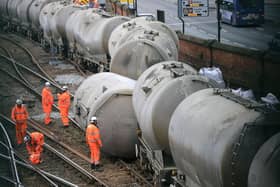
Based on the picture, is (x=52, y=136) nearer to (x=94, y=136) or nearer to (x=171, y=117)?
(x=94, y=136)

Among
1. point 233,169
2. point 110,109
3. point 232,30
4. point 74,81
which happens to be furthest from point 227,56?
point 233,169

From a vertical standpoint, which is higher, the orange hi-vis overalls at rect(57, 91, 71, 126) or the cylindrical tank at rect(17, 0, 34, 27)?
the cylindrical tank at rect(17, 0, 34, 27)

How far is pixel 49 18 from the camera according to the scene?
31.5 meters

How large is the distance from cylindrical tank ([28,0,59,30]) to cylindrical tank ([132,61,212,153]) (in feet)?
75.4

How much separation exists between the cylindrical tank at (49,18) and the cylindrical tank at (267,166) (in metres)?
24.0

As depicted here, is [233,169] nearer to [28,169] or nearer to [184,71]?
[184,71]

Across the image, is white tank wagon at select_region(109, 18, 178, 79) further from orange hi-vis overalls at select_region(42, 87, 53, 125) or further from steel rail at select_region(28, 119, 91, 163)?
steel rail at select_region(28, 119, 91, 163)

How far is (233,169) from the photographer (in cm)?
829

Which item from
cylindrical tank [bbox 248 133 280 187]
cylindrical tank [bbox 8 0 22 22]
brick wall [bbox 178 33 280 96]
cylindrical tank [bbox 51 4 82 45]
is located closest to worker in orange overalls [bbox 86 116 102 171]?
brick wall [bbox 178 33 280 96]

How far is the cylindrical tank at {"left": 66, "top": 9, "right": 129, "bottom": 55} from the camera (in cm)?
2395

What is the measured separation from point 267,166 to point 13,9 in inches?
1306

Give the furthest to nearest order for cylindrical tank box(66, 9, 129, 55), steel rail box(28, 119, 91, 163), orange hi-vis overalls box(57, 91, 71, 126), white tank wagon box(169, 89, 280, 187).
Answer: cylindrical tank box(66, 9, 129, 55) → orange hi-vis overalls box(57, 91, 71, 126) → steel rail box(28, 119, 91, 163) → white tank wagon box(169, 89, 280, 187)

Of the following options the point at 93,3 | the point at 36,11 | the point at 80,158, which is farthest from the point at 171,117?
the point at 93,3

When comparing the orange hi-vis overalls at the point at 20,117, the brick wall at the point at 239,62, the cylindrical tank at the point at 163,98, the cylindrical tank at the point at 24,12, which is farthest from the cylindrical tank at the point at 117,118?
the cylindrical tank at the point at 24,12
